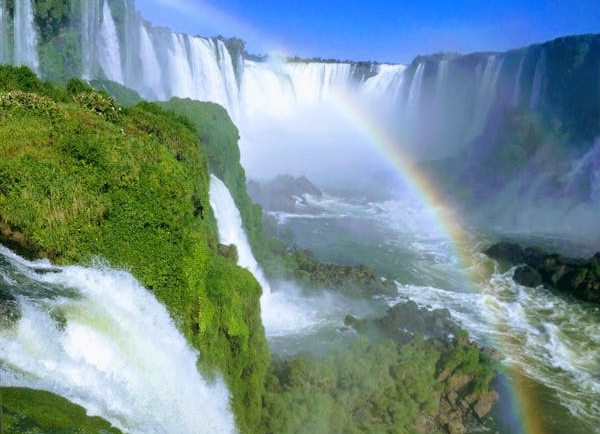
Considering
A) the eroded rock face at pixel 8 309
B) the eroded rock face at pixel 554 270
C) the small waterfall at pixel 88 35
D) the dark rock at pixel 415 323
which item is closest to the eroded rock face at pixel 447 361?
the dark rock at pixel 415 323

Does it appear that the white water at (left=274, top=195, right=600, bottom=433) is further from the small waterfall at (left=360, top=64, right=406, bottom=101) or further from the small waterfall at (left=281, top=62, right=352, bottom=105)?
the small waterfall at (left=281, top=62, right=352, bottom=105)

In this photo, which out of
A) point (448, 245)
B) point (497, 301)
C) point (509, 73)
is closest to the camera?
point (497, 301)

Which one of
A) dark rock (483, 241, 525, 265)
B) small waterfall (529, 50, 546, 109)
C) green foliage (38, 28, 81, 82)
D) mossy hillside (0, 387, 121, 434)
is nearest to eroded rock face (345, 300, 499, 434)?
mossy hillside (0, 387, 121, 434)

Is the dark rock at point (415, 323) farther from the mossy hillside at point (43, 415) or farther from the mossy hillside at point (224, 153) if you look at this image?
the mossy hillside at point (43, 415)

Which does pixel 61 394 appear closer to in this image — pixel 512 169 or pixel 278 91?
pixel 512 169

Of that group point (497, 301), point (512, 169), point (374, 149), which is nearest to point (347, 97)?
point (374, 149)

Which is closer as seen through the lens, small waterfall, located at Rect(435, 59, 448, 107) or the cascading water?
the cascading water
